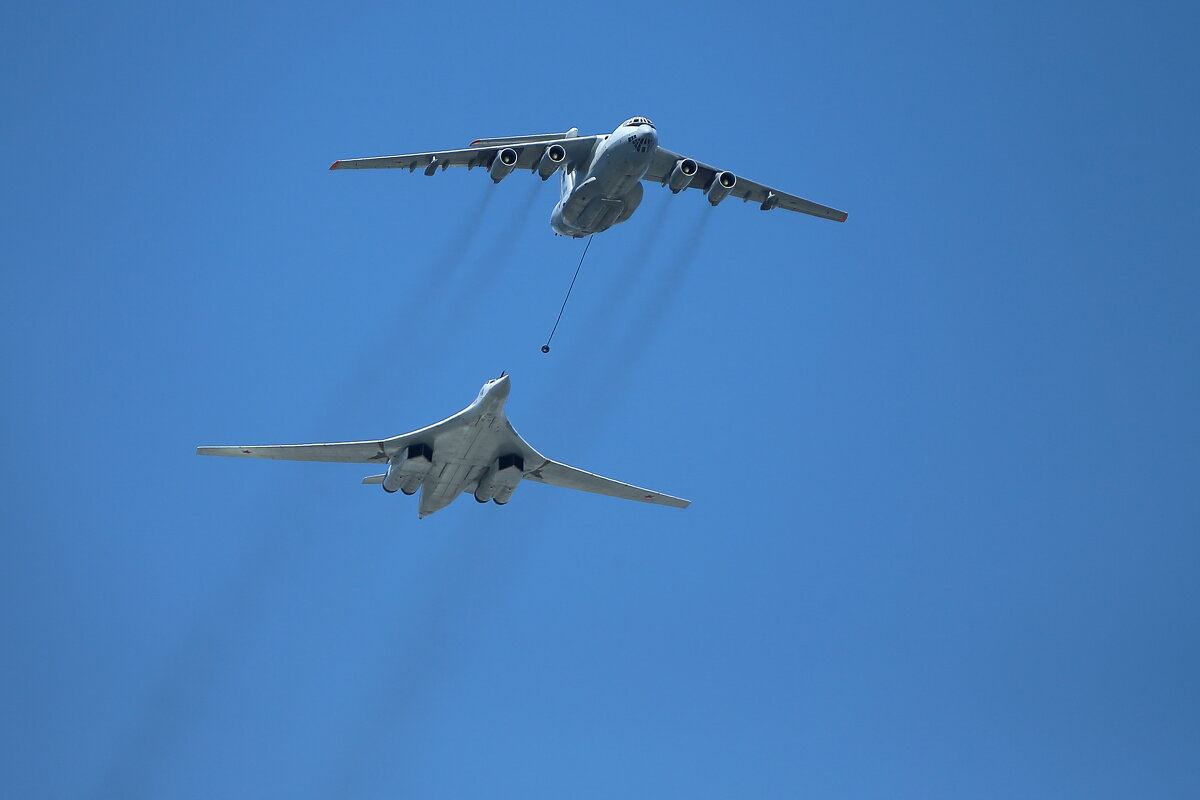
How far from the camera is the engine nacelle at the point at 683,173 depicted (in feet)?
120

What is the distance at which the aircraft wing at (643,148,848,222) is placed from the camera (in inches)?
1470

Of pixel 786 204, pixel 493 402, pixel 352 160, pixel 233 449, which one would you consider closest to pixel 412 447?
pixel 493 402

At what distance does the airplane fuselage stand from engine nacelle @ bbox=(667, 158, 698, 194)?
1.53 metres

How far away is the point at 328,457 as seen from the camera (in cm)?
3531

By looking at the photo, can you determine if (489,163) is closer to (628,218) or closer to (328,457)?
(628,218)

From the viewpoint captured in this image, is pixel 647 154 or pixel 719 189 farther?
pixel 719 189

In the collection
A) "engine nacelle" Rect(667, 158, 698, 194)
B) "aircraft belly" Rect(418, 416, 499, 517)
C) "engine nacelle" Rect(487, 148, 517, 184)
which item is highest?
"engine nacelle" Rect(667, 158, 698, 194)

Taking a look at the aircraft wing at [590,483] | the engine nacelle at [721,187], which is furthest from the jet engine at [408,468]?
the engine nacelle at [721,187]

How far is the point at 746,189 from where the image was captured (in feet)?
129

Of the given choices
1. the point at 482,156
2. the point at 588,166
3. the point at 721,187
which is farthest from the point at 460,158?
the point at 721,187

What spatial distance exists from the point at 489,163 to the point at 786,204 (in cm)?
919

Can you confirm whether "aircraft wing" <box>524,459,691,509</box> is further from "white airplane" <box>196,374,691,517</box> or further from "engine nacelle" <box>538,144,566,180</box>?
"engine nacelle" <box>538,144,566,180</box>

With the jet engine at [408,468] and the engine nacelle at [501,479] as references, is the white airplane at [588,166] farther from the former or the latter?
the jet engine at [408,468]

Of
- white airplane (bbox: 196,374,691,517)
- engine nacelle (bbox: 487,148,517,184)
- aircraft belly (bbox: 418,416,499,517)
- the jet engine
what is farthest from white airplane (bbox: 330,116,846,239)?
the jet engine
